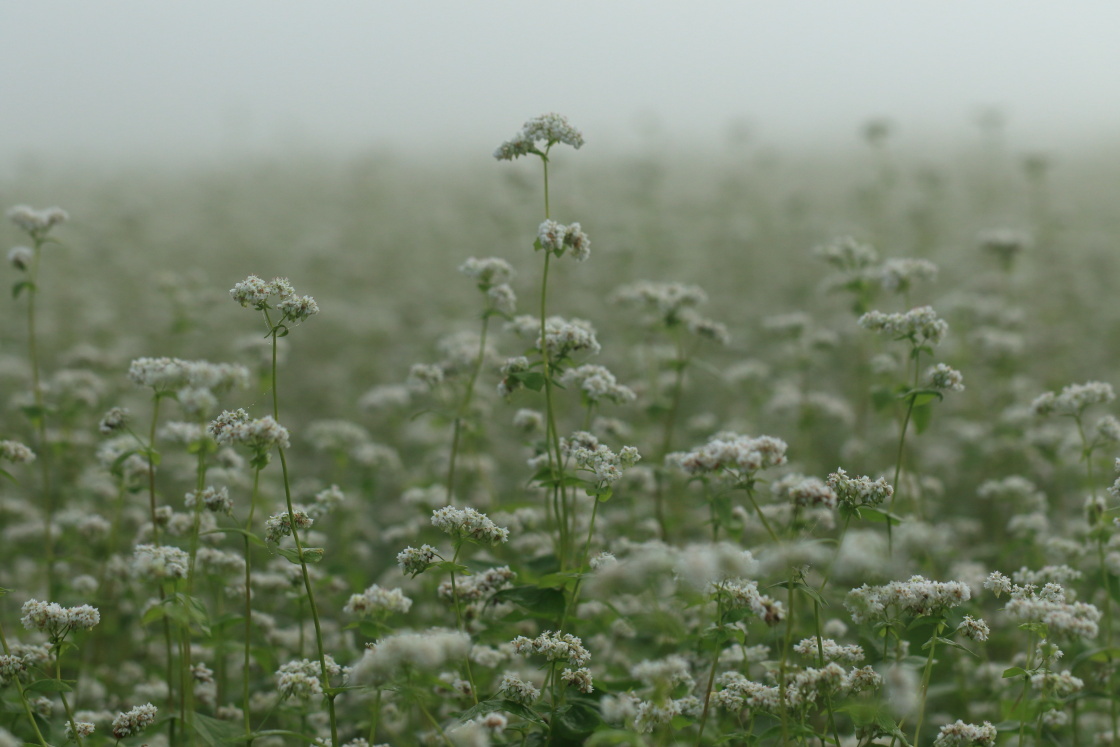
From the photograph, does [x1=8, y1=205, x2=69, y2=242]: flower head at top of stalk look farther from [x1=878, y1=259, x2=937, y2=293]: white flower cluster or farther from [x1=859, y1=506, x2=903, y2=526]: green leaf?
[x1=878, y1=259, x2=937, y2=293]: white flower cluster

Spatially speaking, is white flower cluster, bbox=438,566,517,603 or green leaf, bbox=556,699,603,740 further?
white flower cluster, bbox=438,566,517,603

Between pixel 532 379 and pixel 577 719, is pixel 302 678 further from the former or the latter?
pixel 532 379

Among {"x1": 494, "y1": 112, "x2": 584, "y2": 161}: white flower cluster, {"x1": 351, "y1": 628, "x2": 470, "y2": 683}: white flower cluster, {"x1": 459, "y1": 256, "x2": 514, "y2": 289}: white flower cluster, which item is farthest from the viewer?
{"x1": 459, "y1": 256, "x2": 514, "y2": 289}: white flower cluster

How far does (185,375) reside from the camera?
4633mm

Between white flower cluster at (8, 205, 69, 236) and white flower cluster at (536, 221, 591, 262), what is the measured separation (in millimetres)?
4069

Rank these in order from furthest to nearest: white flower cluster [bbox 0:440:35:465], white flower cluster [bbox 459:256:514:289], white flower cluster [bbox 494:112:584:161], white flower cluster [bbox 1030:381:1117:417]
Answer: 1. white flower cluster [bbox 459:256:514:289]
2. white flower cluster [bbox 1030:381:1117:417]
3. white flower cluster [bbox 0:440:35:465]
4. white flower cluster [bbox 494:112:584:161]

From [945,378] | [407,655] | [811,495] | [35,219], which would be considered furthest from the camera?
[35,219]

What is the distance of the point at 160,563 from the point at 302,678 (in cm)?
104

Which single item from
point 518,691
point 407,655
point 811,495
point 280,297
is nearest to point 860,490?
point 811,495

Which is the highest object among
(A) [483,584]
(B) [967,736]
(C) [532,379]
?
(C) [532,379]

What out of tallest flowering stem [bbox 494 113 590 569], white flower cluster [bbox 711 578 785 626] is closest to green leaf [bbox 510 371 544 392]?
tallest flowering stem [bbox 494 113 590 569]

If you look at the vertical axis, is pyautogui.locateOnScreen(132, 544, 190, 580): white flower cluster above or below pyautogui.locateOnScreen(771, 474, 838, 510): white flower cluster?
below

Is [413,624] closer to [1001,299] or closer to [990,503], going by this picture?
[990,503]

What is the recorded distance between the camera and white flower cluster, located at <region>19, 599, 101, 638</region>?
14.6ft
